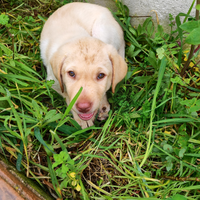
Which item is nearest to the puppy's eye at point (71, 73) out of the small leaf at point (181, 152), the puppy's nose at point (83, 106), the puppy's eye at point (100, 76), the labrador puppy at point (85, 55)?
the labrador puppy at point (85, 55)

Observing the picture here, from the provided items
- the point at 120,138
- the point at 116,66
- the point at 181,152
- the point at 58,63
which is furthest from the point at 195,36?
the point at 120,138

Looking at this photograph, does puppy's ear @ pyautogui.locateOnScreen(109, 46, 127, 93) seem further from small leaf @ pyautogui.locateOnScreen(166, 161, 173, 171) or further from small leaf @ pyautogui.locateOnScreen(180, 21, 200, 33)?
small leaf @ pyautogui.locateOnScreen(166, 161, 173, 171)

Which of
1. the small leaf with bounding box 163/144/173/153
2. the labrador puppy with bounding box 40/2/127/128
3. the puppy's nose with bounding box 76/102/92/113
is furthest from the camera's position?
the small leaf with bounding box 163/144/173/153

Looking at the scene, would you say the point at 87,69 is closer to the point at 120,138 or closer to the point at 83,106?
the point at 83,106


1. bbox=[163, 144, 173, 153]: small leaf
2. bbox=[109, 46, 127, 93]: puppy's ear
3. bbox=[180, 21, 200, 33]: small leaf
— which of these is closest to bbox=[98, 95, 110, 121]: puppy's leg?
bbox=[109, 46, 127, 93]: puppy's ear

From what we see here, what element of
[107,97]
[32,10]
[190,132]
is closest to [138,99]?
[107,97]

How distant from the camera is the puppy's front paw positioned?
2.95 meters

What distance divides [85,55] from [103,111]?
1.07 meters

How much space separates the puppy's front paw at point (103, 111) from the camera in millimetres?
2949

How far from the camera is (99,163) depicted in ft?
8.46

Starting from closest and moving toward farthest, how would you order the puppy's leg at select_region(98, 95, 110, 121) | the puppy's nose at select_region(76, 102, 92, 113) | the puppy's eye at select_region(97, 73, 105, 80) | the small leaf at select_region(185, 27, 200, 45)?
the small leaf at select_region(185, 27, 200, 45), the puppy's nose at select_region(76, 102, 92, 113), the puppy's eye at select_region(97, 73, 105, 80), the puppy's leg at select_region(98, 95, 110, 121)

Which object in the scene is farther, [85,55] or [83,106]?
[85,55]

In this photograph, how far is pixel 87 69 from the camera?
2.13m

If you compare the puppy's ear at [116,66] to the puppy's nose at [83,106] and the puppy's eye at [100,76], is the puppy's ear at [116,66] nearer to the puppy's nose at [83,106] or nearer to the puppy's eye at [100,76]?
the puppy's eye at [100,76]
